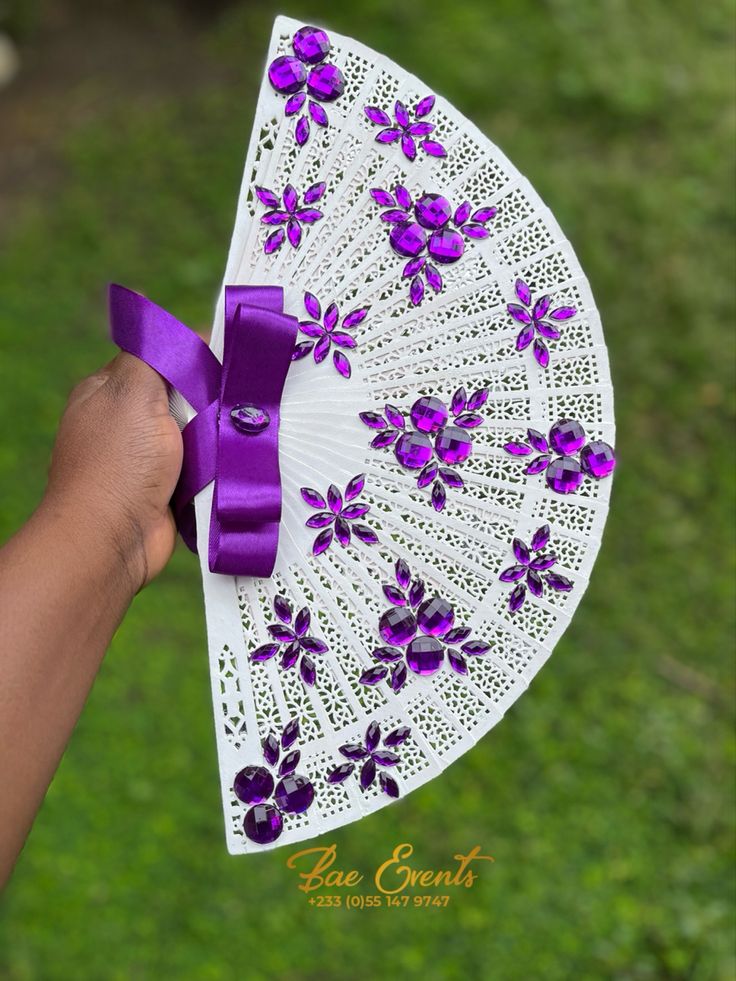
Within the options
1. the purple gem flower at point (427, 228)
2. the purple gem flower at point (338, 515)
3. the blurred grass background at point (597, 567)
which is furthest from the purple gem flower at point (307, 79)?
the blurred grass background at point (597, 567)

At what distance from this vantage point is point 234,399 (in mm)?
1028

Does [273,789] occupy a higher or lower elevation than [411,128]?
lower

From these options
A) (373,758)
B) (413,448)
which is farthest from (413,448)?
(373,758)

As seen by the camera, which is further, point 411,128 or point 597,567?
point 597,567

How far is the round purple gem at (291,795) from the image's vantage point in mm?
1045

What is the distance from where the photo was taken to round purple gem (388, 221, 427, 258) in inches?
41.5

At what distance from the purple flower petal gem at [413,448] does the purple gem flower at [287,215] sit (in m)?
0.25

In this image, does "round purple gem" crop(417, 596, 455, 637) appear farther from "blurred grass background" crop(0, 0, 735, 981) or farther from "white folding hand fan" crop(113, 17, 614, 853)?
"blurred grass background" crop(0, 0, 735, 981)

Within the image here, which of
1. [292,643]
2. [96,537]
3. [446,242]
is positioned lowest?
[292,643]

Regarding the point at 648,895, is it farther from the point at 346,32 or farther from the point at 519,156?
the point at 346,32

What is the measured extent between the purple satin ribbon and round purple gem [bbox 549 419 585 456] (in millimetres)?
313

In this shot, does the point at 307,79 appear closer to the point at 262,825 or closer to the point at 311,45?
the point at 311,45

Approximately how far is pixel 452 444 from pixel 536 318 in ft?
0.56

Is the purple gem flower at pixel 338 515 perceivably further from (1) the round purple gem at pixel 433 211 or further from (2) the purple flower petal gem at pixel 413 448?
(1) the round purple gem at pixel 433 211
